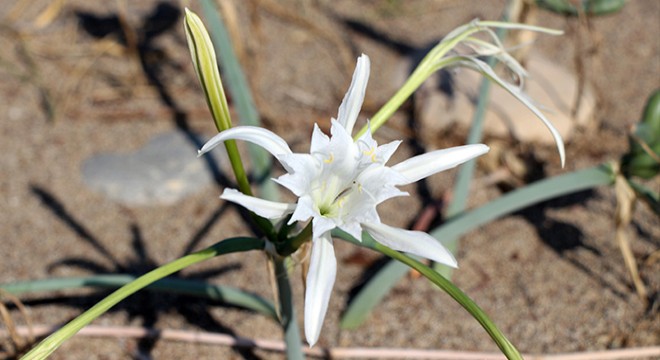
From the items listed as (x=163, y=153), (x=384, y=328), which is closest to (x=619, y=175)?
(x=384, y=328)

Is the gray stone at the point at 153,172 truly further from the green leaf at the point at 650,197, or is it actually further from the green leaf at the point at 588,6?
the green leaf at the point at 650,197

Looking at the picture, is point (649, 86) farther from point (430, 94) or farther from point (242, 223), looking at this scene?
point (242, 223)

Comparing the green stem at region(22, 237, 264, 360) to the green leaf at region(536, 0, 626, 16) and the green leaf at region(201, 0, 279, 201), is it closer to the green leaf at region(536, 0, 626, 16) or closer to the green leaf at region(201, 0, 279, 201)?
the green leaf at region(201, 0, 279, 201)

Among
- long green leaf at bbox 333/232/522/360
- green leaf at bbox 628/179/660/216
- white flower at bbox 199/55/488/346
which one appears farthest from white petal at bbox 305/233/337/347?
green leaf at bbox 628/179/660/216

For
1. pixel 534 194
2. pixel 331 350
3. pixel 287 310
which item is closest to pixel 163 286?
pixel 287 310

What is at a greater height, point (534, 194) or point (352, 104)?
point (352, 104)

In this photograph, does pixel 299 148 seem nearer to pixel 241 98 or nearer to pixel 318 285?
pixel 241 98

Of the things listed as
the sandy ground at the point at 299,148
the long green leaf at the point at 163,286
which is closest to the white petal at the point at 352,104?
the long green leaf at the point at 163,286
